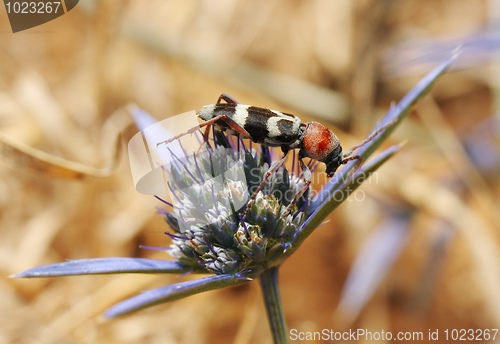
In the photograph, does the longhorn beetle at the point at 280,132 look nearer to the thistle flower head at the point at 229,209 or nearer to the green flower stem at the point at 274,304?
the thistle flower head at the point at 229,209

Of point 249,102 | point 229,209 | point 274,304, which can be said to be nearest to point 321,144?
point 229,209

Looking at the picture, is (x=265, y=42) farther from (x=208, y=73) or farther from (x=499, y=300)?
(x=499, y=300)

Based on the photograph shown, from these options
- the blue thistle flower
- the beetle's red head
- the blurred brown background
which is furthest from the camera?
the blurred brown background

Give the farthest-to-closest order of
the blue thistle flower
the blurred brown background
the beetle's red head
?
Answer: 1. the blurred brown background
2. the beetle's red head
3. the blue thistle flower

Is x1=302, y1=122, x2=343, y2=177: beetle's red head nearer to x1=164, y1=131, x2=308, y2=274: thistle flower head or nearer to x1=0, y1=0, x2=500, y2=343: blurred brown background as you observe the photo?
x1=164, y1=131, x2=308, y2=274: thistle flower head

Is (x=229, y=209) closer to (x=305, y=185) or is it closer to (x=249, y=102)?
(x=305, y=185)

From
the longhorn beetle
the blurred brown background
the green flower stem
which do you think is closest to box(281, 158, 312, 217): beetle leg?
the longhorn beetle

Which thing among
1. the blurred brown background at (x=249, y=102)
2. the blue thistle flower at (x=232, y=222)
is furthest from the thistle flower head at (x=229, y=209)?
the blurred brown background at (x=249, y=102)
